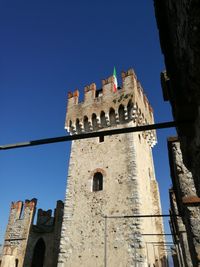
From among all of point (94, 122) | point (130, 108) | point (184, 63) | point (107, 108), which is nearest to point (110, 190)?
point (94, 122)

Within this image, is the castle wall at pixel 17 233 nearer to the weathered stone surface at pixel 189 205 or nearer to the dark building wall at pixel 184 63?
the weathered stone surface at pixel 189 205

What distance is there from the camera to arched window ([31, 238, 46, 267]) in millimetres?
15587

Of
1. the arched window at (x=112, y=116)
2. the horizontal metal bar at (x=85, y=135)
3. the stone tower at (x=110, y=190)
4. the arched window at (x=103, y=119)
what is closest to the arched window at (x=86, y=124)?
the stone tower at (x=110, y=190)

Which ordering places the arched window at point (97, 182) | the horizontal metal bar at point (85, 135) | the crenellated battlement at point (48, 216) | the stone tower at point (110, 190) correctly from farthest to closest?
the crenellated battlement at point (48, 216), the arched window at point (97, 182), the stone tower at point (110, 190), the horizontal metal bar at point (85, 135)

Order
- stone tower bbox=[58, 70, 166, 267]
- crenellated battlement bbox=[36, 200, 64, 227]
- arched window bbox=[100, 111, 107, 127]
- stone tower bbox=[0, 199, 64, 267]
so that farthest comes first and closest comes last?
crenellated battlement bbox=[36, 200, 64, 227] → stone tower bbox=[0, 199, 64, 267] → arched window bbox=[100, 111, 107, 127] → stone tower bbox=[58, 70, 166, 267]

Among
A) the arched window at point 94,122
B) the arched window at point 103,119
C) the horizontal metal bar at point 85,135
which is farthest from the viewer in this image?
the arched window at point 94,122

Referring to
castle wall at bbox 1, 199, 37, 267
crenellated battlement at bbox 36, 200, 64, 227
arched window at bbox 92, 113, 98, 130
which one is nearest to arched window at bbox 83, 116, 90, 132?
arched window at bbox 92, 113, 98, 130

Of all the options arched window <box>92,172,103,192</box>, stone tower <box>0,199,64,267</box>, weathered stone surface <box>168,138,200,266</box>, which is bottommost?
weathered stone surface <box>168,138,200,266</box>

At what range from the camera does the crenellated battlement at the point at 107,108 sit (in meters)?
13.8

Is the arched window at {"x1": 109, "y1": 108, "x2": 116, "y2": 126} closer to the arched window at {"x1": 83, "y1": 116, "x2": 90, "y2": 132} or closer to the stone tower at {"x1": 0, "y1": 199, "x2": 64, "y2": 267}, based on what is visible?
the arched window at {"x1": 83, "y1": 116, "x2": 90, "y2": 132}

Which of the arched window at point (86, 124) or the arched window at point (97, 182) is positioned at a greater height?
the arched window at point (86, 124)

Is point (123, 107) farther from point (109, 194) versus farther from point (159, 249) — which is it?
point (159, 249)

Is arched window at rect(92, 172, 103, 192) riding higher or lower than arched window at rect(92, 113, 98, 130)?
lower

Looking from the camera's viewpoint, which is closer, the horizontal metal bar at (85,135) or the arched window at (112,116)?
the horizontal metal bar at (85,135)
